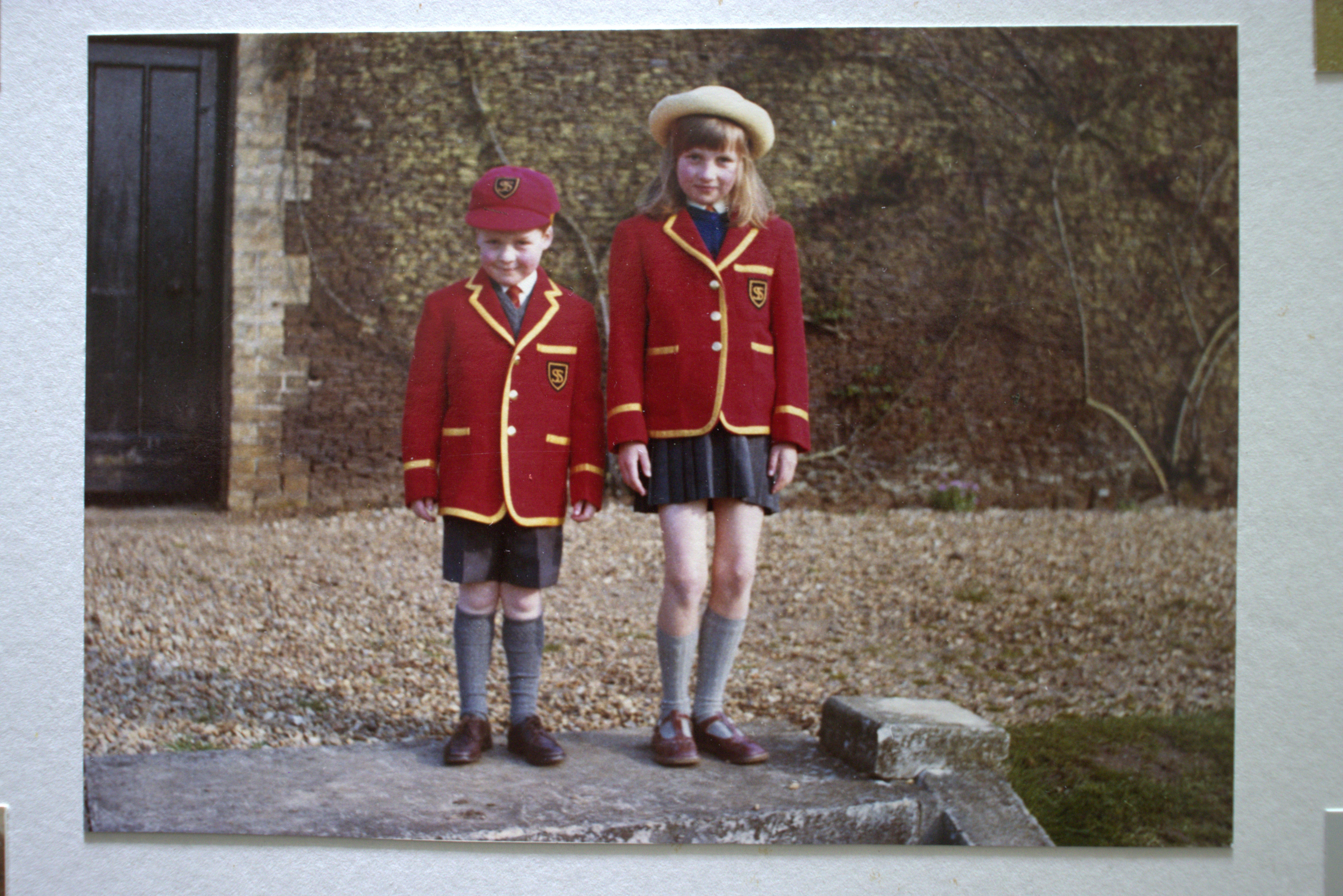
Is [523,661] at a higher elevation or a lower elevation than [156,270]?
lower

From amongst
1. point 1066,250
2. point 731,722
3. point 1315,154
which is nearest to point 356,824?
point 731,722

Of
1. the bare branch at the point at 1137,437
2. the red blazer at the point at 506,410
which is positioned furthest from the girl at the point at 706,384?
the bare branch at the point at 1137,437

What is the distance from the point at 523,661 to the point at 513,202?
1.45 m

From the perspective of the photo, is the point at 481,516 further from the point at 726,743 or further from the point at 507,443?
the point at 726,743

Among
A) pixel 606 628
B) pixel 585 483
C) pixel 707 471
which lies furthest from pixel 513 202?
pixel 606 628

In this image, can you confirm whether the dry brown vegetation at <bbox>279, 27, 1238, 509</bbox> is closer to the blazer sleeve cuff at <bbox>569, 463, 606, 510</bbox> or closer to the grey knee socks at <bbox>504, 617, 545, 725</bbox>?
the blazer sleeve cuff at <bbox>569, 463, 606, 510</bbox>

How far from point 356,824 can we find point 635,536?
124 centimetres

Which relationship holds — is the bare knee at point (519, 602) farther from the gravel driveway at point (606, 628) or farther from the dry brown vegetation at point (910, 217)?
the dry brown vegetation at point (910, 217)

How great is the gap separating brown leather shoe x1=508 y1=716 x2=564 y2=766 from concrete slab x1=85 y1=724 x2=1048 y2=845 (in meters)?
0.03

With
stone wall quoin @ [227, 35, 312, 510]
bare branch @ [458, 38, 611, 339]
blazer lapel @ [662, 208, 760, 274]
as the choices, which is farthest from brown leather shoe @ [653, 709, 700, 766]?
stone wall quoin @ [227, 35, 312, 510]

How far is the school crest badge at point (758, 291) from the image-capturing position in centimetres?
320

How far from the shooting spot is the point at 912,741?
10.2 ft

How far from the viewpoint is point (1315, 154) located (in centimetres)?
324

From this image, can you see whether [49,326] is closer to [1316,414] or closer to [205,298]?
[205,298]
